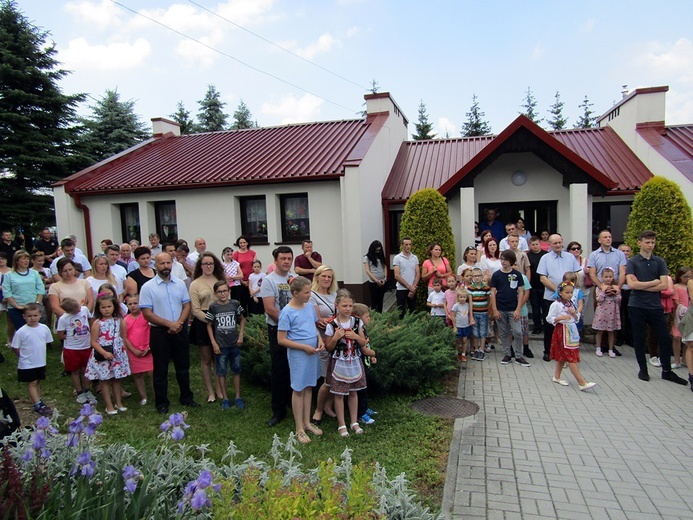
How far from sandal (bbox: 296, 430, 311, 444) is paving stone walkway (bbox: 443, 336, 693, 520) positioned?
144cm

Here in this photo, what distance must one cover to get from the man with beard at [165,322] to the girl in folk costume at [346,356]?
6.32ft

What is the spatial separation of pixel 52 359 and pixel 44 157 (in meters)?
15.5

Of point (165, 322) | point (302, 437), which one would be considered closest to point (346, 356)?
point (302, 437)

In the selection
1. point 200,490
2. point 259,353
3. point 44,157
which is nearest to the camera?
point 200,490

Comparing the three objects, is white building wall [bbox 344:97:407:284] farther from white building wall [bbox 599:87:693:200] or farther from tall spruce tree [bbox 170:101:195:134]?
tall spruce tree [bbox 170:101:195:134]

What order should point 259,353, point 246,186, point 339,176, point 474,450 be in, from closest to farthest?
point 474,450, point 259,353, point 339,176, point 246,186

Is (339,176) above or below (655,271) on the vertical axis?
above

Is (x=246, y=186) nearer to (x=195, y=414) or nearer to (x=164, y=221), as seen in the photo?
(x=164, y=221)

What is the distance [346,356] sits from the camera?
17.1 ft

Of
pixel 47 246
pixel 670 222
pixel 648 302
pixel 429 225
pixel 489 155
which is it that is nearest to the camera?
pixel 648 302

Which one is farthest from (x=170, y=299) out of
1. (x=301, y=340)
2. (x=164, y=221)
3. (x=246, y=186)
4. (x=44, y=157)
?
(x=44, y=157)

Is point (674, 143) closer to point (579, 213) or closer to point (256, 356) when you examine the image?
point (579, 213)

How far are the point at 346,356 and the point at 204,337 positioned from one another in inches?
79.9

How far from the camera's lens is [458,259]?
12578 mm
